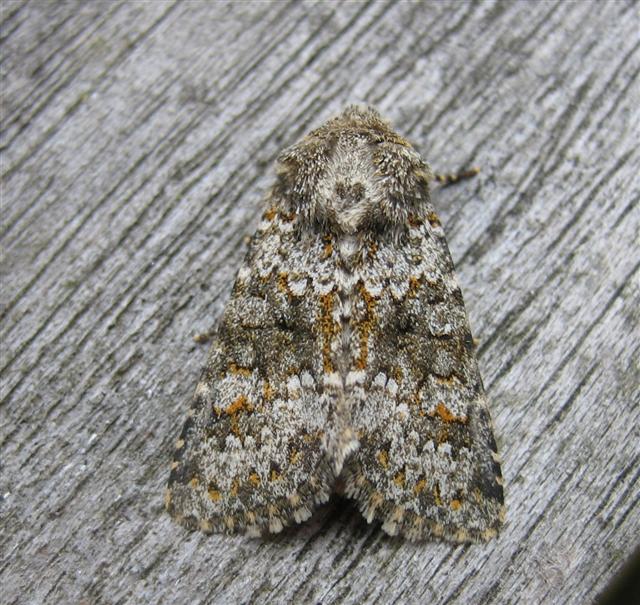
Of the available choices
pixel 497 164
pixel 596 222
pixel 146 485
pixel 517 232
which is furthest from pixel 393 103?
pixel 146 485

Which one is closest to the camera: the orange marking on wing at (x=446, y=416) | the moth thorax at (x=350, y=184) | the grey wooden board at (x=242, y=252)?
the grey wooden board at (x=242, y=252)

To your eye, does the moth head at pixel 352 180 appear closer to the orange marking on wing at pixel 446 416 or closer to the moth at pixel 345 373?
the moth at pixel 345 373

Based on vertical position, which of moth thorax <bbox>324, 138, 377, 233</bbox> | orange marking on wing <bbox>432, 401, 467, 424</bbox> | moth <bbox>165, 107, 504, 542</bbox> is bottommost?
orange marking on wing <bbox>432, 401, 467, 424</bbox>

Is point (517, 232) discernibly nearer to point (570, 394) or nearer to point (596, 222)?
point (596, 222)

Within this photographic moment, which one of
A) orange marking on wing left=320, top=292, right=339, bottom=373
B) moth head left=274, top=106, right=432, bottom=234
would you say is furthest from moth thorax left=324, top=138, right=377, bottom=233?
orange marking on wing left=320, top=292, right=339, bottom=373

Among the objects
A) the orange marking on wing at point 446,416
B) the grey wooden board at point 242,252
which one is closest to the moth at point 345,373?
the orange marking on wing at point 446,416

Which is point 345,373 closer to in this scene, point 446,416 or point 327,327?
point 327,327

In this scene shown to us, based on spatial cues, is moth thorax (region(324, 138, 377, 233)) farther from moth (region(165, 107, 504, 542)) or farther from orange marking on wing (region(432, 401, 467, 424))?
orange marking on wing (region(432, 401, 467, 424))
